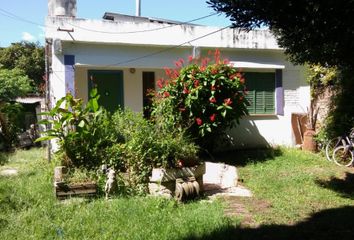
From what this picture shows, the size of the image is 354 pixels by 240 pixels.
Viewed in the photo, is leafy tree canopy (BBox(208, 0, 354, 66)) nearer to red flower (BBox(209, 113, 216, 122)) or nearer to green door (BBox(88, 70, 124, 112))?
red flower (BBox(209, 113, 216, 122))

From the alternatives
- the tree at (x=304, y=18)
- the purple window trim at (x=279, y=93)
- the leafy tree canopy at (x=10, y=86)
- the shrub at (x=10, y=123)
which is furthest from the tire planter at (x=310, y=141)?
the leafy tree canopy at (x=10, y=86)

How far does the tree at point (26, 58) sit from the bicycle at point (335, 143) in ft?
69.0

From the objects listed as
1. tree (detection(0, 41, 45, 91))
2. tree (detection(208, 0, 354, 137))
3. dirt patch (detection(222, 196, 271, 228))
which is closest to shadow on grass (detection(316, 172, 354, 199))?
dirt patch (detection(222, 196, 271, 228))

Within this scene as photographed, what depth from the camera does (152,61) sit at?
11391 mm

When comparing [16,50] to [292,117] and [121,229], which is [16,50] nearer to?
[292,117]

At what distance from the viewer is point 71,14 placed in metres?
10.9

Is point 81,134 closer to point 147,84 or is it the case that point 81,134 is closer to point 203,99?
point 203,99

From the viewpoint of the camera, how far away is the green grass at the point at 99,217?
5324 millimetres

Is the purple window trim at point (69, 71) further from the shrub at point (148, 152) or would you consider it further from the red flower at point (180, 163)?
the red flower at point (180, 163)

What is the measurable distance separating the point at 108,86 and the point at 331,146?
6.27 metres

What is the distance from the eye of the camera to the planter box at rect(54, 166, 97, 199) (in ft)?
21.8

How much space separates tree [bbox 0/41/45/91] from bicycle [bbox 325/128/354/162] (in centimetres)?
2103

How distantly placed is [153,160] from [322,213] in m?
2.89

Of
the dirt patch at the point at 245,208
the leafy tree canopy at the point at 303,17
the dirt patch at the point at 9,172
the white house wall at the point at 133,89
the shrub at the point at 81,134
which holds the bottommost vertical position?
the dirt patch at the point at 245,208
